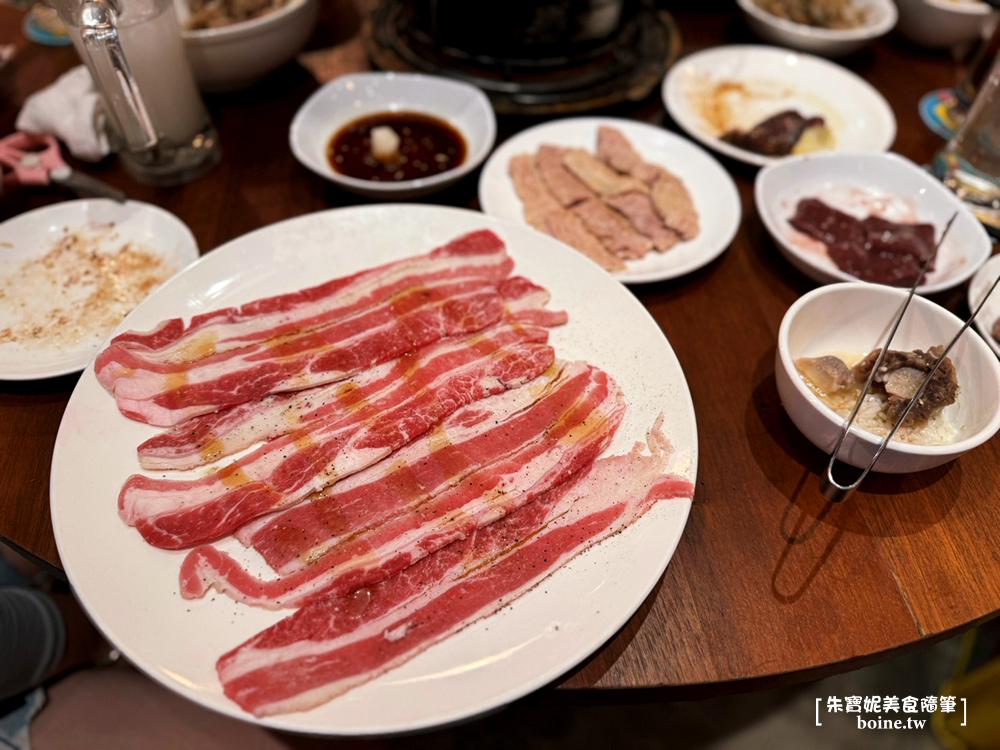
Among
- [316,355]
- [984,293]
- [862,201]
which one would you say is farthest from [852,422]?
[316,355]

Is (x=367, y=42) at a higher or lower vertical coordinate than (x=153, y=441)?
higher

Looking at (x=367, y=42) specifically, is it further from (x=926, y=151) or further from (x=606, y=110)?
(x=926, y=151)

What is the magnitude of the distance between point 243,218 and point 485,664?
5.56 ft


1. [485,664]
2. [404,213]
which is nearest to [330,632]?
[485,664]

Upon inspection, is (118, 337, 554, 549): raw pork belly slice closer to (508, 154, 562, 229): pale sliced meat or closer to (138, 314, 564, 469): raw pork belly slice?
(138, 314, 564, 469): raw pork belly slice

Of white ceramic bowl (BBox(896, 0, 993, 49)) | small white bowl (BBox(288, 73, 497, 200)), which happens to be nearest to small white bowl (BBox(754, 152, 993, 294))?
small white bowl (BBox(288, 73, 497, 200))

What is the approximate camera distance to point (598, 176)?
2.26 metres

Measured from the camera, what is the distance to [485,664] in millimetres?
1184

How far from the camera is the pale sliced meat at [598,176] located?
2.22 metres

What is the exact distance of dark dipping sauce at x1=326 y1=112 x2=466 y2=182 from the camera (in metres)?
2.25

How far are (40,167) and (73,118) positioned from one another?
0.21 metres

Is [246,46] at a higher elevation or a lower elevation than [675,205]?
higher

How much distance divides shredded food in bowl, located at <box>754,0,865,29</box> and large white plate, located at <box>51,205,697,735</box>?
7.35ft

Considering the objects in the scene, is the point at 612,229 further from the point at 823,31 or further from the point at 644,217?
the point at 823,31
